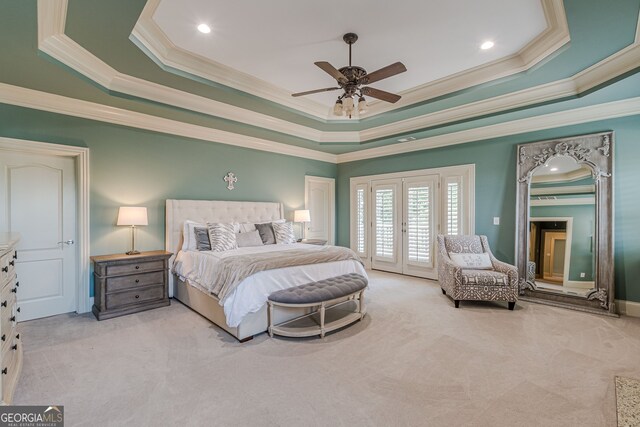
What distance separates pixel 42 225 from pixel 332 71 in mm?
4015

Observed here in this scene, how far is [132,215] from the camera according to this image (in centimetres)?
393

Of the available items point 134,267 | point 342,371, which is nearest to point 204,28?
point 134,267

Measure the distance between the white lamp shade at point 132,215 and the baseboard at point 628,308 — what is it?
645cm

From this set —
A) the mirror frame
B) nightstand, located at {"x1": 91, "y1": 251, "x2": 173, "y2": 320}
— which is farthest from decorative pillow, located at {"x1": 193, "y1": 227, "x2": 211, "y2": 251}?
the mirror frame

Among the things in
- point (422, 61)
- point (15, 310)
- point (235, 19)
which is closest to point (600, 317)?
point (422, 61)

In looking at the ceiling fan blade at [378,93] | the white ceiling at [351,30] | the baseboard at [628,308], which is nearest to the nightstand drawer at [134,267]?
the white ceiling at [351,30]

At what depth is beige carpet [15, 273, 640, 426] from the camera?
1.97 metres

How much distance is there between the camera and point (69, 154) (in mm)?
3754

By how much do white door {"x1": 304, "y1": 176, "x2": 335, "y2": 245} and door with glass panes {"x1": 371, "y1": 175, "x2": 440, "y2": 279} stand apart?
3.59 ft

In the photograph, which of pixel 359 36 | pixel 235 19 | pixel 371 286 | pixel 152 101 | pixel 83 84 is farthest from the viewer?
pixel 371 286

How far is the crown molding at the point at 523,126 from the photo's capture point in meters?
3.83

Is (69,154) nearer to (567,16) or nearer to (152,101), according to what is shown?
(152,101)

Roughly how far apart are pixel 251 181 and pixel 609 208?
5498 mm

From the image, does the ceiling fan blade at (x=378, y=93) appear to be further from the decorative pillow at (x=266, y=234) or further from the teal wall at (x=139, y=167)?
the teal wall at (x=139, y=167)
